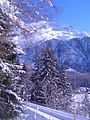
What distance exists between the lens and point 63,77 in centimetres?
3872

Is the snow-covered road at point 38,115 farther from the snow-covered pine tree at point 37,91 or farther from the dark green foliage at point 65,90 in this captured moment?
the dark green foliage at point 65,90

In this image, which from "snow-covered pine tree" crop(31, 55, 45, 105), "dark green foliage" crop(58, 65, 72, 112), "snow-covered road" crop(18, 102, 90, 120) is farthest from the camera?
"dark green foliage" crop(58, 65, 72, 112)

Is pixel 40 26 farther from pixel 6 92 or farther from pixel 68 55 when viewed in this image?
pixel 6 92

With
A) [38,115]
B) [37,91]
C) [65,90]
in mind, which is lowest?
[38,115]

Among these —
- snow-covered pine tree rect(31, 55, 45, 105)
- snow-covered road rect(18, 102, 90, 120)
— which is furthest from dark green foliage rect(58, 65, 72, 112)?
snow-covered road rect(18, 102, 90, 120)

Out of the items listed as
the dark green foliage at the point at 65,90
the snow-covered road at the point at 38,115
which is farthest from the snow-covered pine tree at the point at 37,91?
the snow-covered road at the point at 38,115

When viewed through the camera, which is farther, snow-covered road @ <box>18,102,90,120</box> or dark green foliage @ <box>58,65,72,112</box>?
dark green foliage @ <box>58,65,72,112</box>

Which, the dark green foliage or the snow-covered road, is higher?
the dark green foliage

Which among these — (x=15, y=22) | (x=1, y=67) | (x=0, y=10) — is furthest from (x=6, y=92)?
(x=15, y=22)

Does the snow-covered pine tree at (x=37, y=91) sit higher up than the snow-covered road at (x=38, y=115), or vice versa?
the snow-covered pine tree at (x=37, y=91)

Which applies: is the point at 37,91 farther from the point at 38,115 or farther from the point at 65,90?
the point at 38,115

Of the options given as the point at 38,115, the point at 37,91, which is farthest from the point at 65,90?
the point at 38,115

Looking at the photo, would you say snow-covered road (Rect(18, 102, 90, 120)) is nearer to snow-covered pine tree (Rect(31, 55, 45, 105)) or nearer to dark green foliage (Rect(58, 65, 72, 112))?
snow-covered pine tree (Rect(31, 55, 45, 105))

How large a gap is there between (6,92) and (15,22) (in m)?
5.80
